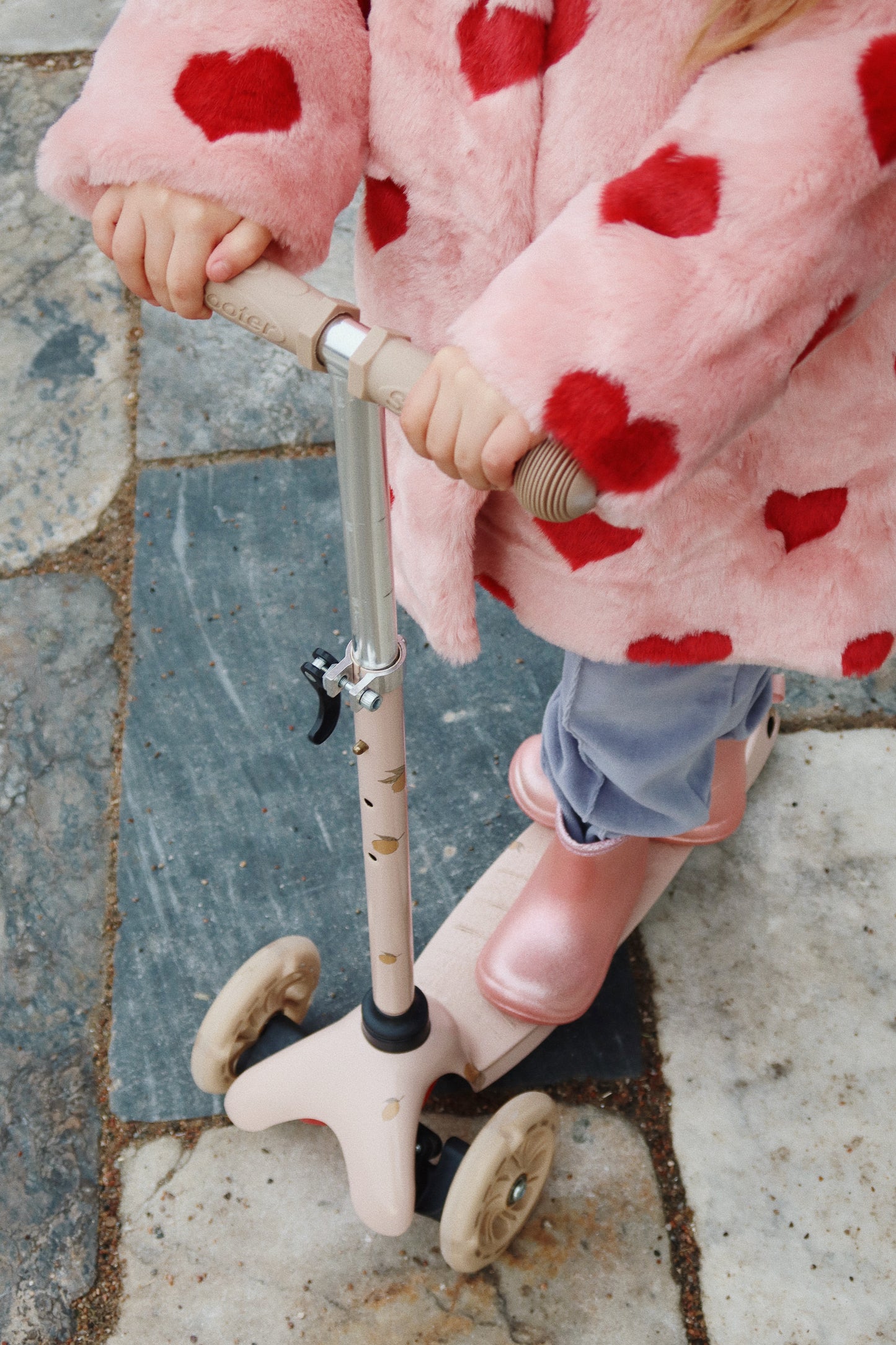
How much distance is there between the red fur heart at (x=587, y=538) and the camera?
2.80ft

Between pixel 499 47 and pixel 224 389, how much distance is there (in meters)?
1.28

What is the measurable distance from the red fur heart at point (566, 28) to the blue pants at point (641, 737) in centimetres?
48

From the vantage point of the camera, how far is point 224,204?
724 millimetres

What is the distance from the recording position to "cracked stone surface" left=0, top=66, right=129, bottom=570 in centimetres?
181

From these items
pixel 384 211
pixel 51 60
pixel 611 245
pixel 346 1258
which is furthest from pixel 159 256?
pixel 51 60

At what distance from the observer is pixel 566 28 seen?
0.73 metres

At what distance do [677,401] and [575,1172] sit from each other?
3.00ft

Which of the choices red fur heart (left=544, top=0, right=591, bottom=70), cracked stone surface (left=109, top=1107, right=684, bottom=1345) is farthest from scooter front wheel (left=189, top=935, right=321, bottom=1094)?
red fur heart (left=544, top=0, right=591, bottom=70)

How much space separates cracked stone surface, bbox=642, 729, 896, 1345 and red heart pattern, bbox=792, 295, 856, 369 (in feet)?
2.88

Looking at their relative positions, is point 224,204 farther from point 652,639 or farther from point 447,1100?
point 447,1100

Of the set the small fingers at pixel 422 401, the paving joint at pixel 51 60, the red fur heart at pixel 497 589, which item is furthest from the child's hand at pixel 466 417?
the paving joint at pixel 51 60

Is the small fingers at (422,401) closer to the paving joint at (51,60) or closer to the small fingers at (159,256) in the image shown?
the small fingers at (159,256)

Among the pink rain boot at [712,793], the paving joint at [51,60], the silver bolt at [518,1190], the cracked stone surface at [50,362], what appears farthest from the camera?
the paving joint at [51,60]

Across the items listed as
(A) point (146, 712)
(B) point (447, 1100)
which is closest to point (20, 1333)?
(B) point (447, 1100)
